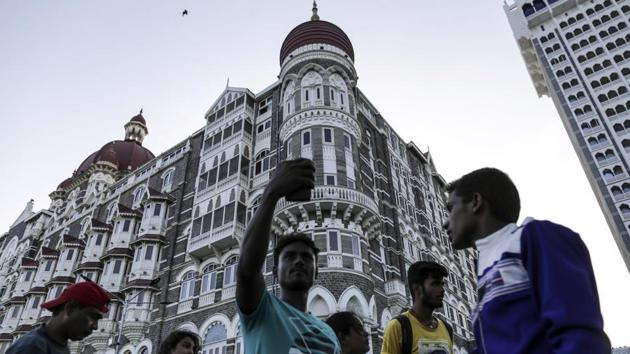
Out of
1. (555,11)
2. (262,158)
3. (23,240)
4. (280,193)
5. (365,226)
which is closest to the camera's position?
(280,193)

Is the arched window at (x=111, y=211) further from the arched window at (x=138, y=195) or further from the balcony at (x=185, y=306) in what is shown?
the balcony at (x=185, y=306)

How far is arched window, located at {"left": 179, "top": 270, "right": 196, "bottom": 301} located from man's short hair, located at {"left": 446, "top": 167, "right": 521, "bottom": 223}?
73.0ft

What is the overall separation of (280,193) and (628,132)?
53.8m

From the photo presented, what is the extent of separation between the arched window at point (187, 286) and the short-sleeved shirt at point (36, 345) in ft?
64.6

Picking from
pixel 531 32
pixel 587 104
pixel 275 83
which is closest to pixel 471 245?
pixel 275 83

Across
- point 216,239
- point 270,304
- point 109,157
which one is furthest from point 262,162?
point 109,157

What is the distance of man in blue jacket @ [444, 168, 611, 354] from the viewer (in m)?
1.55

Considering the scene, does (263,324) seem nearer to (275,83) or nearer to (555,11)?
(275,83)

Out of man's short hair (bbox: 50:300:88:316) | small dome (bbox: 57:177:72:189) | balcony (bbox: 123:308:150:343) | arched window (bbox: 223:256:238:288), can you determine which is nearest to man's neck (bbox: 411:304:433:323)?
man's short hair (bbox: 50:300:88:316)

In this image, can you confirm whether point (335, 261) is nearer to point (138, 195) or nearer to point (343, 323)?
point (343, 323)

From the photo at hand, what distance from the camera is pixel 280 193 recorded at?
2406 mm

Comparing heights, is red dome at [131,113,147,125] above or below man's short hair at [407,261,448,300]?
above

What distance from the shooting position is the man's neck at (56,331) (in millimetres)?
3947

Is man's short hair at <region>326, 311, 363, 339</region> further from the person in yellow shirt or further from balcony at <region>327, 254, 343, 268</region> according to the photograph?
balcony at <region>327, 254, 343, 268</region>
